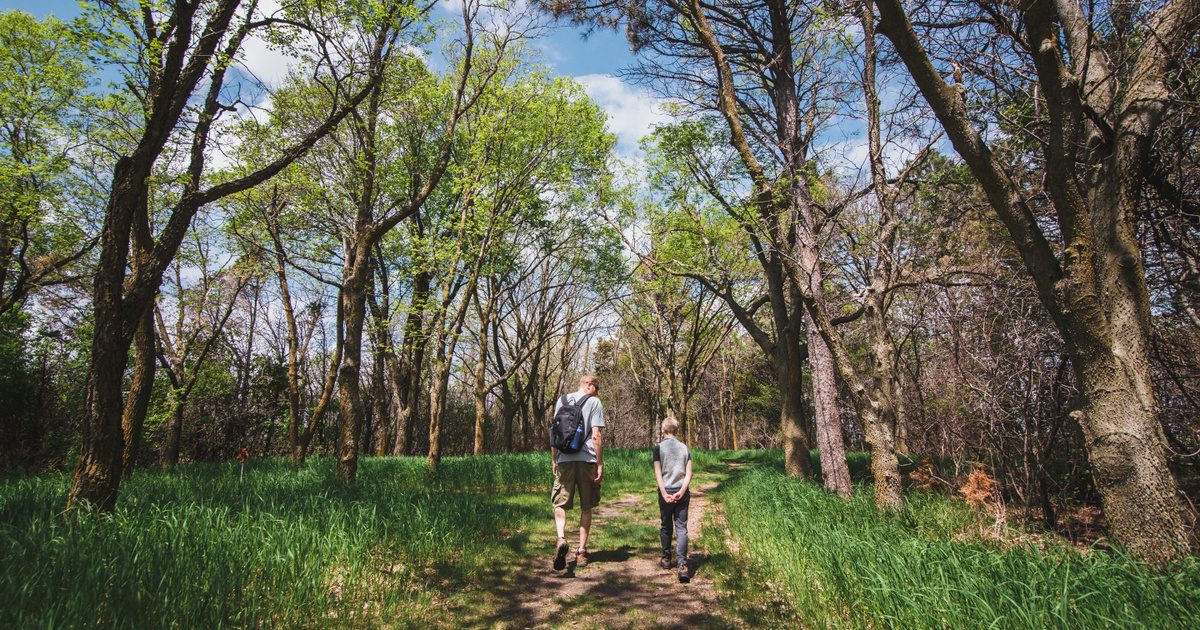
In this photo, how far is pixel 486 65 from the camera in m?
11.6

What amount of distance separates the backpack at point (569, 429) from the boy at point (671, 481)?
754mm

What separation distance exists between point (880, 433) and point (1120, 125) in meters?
3.17

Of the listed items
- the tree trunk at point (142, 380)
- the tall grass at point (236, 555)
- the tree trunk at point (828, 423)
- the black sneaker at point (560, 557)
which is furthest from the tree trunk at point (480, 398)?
the black sneaker at point (560, 557)

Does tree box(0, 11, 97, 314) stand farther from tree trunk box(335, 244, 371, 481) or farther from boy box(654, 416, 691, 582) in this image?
boy box(654, 416, 691, 582)

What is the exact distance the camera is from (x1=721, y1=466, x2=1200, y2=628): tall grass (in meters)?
2.07

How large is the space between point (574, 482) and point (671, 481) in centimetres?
97

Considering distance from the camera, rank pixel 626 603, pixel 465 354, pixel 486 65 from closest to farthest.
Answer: pixel 626 603, pixel 486 65, pixel 465 354

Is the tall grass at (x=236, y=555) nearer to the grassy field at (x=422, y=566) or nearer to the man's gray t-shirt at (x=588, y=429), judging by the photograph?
the grassy field at (x=422, y=566)

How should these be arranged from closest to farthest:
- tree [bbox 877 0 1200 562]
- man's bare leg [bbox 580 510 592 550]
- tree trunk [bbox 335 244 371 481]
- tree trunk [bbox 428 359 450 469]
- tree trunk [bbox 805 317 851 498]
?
tree [bbox 877 0 1200 562] < man's bare leg [bbox 580 510 592 550] < tree trunk [bbox 805 317 851 498] < tree trunk [bbox 335 244 371 481] < tree trunk [bbox 428 359 450 469]

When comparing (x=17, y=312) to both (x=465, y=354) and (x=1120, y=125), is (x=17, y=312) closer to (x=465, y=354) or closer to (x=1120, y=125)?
(x=465, y=354)

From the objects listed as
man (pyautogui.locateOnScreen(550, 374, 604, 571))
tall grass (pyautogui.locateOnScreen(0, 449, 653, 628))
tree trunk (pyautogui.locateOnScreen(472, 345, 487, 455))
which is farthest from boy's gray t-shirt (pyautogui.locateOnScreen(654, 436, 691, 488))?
tree trunk (pyautogui.locateOnScreen(472, 345, 487, 455))

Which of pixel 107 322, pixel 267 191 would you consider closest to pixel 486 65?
pixel 267 191

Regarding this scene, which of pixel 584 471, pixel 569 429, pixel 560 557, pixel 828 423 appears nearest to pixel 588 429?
pixel 569 429

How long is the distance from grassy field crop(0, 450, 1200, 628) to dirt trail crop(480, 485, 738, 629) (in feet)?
0.74
